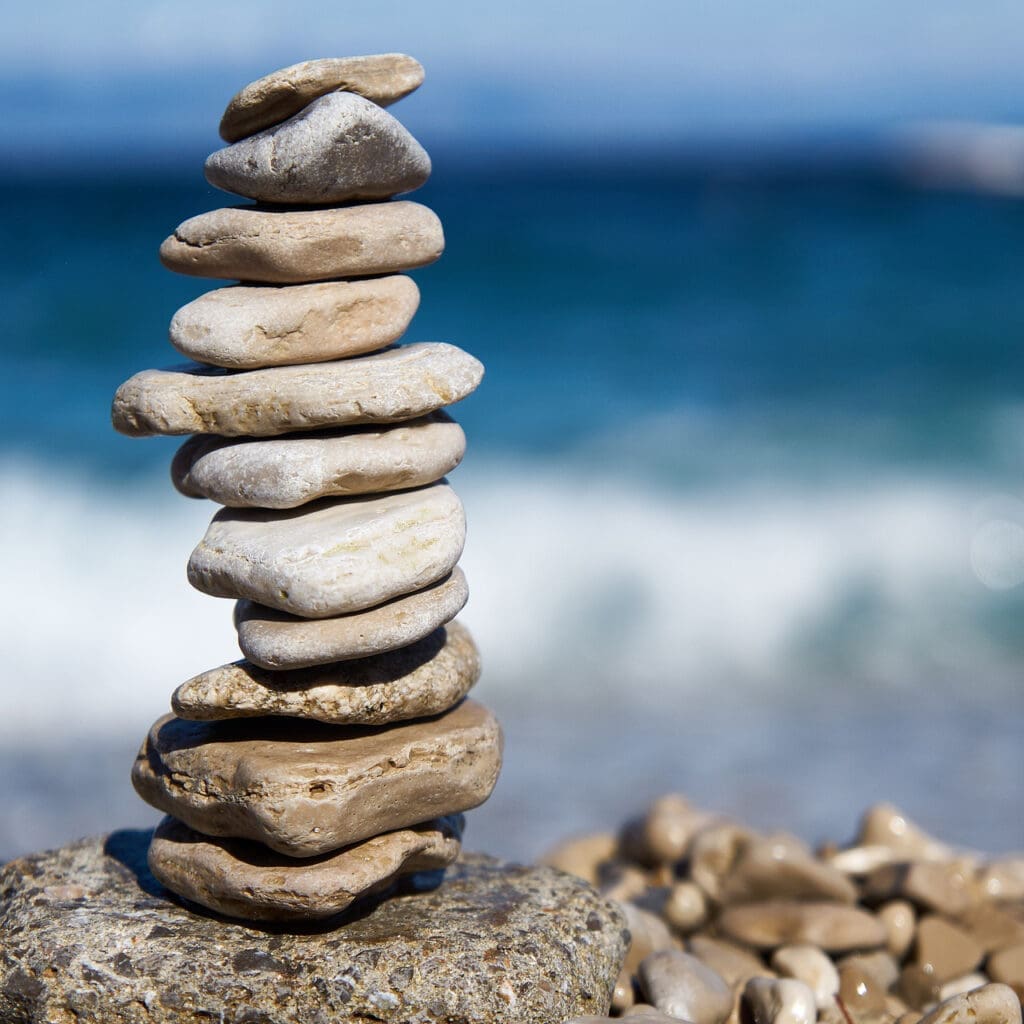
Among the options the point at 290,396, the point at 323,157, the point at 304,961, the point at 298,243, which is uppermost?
the point at 323,157

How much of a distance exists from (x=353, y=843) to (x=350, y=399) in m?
1.42

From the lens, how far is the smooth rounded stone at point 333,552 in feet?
13.1

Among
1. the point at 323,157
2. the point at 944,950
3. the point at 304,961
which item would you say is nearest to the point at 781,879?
the point at 944,950

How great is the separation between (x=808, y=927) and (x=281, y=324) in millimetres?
3216

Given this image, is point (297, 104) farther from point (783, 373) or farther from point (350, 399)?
point (783, 373)

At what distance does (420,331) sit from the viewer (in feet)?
55.8

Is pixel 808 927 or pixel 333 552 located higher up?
pixel 333 552

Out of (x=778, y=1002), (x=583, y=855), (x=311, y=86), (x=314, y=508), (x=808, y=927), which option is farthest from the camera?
(x=583, y=855)

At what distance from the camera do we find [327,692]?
4.17 m

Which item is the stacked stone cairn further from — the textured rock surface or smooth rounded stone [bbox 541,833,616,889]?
smooth rounded stone [bbox 541,833,616,889]

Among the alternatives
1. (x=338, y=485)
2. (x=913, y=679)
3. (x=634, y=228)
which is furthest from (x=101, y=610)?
(x=634, y=228)

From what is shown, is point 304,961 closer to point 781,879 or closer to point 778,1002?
point 778,1002

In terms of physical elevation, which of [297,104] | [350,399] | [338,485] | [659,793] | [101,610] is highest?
[297,104]

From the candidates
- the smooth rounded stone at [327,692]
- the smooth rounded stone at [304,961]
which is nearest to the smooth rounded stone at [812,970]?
the smooth rounded stone at [304,961]
